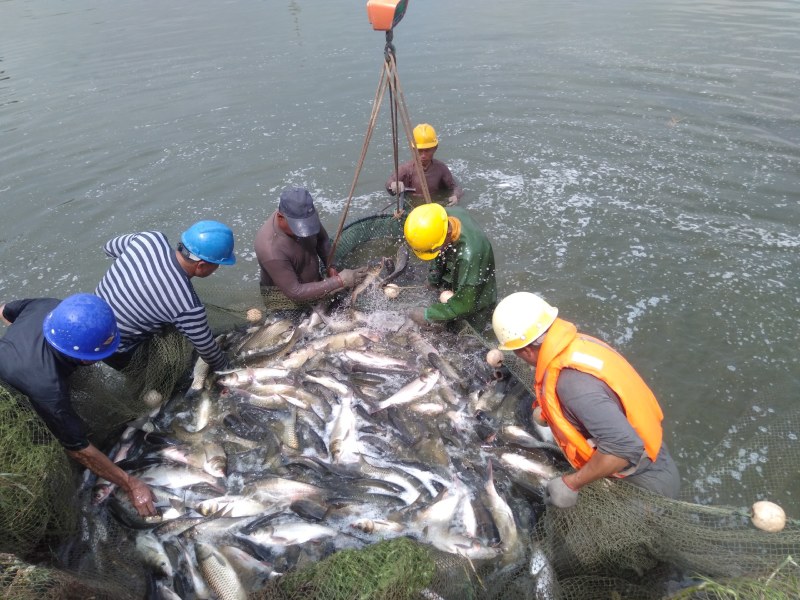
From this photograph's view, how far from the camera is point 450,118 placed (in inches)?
500

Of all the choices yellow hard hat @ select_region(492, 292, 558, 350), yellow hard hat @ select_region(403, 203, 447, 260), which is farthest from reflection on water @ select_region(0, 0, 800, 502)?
yellow hard hat @ select_region(492, 292, 558, 350)

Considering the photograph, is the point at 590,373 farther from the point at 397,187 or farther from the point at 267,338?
the point at 397,187

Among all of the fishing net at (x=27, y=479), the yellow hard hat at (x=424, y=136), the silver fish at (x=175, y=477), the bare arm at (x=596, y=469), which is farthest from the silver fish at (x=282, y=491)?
the yellow hard hat at (x=424, y=136)

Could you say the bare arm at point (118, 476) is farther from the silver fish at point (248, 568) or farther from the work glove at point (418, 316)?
the work glove at point (418, 316)

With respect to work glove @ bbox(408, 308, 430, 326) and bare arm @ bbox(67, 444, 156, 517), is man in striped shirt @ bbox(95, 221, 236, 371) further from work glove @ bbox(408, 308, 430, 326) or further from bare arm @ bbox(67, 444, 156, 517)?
work glove @ bbox(408, 308, 430, 326)

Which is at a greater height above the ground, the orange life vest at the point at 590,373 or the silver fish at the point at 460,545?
the orange life vest at the point at 590,373

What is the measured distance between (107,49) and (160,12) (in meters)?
6.29

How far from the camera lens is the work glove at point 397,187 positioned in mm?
7486

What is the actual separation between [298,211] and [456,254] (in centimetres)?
190

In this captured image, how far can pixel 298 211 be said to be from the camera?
18.7 ft

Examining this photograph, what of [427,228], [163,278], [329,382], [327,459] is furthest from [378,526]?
[163,278]

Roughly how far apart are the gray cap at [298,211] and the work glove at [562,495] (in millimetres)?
3688

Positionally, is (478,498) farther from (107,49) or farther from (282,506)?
(107,49)

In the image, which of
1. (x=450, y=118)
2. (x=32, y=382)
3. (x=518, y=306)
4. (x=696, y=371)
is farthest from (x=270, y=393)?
(x=450, y=118)
